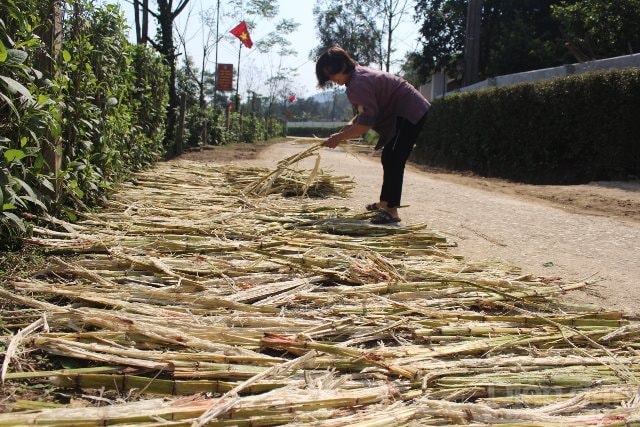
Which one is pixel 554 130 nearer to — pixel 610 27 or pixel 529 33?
pixel 610 27

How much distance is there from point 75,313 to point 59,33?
2.60 meters

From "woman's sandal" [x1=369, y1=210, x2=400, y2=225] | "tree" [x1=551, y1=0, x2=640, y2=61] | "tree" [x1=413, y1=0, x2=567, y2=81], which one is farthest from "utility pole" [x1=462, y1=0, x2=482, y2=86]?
"woman's sandal" [x1=369, y1=210, x2=400, y2=225]

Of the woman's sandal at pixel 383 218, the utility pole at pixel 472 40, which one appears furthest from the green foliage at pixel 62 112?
the utility pole at pixel 472 40

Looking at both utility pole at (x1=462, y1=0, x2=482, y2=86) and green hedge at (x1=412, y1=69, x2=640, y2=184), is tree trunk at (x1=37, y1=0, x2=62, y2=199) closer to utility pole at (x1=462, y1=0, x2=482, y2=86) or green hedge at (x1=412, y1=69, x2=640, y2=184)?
green hedge at (x1=412, y1=69, x2=640, y2=184)

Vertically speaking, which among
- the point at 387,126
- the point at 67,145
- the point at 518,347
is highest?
the point at 387,126

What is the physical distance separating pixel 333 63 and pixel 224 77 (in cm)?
1504

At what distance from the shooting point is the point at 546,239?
4.31 meters

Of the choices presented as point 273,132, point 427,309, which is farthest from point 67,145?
point 273,132

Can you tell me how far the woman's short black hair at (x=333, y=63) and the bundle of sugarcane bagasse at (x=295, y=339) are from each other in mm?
1756

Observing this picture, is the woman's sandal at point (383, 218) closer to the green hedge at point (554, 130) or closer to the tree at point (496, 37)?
the green hedge at point (554, 130)

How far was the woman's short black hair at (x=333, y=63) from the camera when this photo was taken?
4.37 meters

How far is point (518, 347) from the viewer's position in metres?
2.00

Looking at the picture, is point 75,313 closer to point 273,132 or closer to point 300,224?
point 300,224

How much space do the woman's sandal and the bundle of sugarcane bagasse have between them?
96cm
